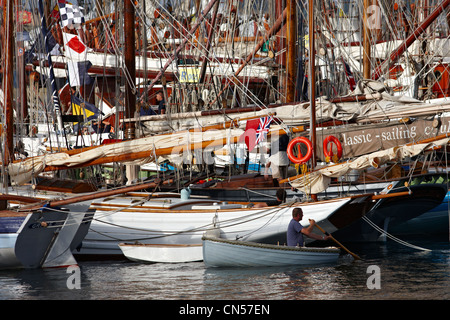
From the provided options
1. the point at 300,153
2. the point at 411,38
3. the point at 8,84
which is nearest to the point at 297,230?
the point at 300,153

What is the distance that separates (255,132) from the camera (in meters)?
24.8

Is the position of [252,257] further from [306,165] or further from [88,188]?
[88,188]

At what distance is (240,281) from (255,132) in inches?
233

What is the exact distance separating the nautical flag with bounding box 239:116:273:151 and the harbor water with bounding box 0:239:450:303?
4062mm

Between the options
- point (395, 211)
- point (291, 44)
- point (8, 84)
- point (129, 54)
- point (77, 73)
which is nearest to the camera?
point (8, 84)

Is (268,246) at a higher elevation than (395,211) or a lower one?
lower

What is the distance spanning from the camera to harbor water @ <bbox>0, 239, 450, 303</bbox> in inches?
724

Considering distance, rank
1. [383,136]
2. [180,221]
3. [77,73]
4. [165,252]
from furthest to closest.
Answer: [77,73]
[180,221]
[383,136]
[165,252]

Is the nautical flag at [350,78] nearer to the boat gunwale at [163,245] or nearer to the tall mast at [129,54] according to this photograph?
the tall mast at [129,54]

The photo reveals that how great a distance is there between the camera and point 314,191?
23.8 meters

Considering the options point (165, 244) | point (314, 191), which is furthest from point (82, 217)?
point (314, 191)

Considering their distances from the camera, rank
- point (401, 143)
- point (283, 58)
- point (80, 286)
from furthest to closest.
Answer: point (283, 58)
point (401, 143)
point (80, 286)

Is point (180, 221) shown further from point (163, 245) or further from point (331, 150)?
point (331, 150)

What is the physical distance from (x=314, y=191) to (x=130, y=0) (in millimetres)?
10631
